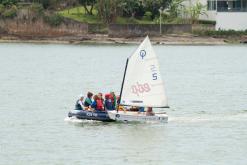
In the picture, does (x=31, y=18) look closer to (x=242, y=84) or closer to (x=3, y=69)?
(x=3, y=69)

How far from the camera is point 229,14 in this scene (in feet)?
468

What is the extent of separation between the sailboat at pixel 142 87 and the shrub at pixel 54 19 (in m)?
87.7

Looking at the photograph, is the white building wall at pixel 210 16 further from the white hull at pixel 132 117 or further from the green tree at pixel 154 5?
the white hull at pixel 132 117

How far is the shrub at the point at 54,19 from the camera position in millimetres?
140125

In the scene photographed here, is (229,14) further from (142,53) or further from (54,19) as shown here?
(142,53)

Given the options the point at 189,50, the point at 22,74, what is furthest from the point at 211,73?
the point at 189,50

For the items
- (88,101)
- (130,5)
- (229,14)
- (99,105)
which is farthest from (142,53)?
(229,14)

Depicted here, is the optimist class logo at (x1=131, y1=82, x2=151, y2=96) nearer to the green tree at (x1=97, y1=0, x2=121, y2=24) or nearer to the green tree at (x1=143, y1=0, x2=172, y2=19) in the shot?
the green tree at (x1=97, y1=0, x2=121, y2=24)

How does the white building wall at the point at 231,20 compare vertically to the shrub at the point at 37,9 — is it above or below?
below

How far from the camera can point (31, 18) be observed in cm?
14362

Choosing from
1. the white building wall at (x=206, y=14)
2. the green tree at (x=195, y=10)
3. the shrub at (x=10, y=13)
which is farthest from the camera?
the white building wall at (x=206, y=14)

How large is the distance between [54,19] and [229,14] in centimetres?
2335

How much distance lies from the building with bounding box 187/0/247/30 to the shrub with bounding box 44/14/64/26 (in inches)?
816

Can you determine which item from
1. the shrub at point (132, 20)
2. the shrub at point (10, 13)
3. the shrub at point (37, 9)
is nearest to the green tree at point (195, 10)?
the shrub at point (132, 20)
